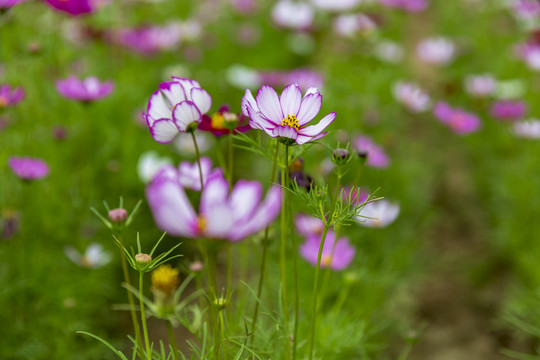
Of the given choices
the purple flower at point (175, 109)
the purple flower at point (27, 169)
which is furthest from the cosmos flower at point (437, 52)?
the purple flower at point (175, 109)

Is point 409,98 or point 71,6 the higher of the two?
point 71,6

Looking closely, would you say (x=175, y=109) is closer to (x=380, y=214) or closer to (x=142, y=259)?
(x=142, y=259)

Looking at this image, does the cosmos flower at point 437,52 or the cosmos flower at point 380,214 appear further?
the cosmos flower at point 437,52

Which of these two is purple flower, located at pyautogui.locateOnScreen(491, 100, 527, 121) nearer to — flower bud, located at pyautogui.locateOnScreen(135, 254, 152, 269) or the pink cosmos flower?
the pink cosmos flower

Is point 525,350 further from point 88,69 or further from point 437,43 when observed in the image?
point 88,69

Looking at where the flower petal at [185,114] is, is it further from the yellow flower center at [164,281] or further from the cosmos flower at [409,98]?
the cosmos flower at [409,98]

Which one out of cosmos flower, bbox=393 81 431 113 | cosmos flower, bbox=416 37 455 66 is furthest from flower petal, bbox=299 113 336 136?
cosmos flower, bbox=416 37 455 66

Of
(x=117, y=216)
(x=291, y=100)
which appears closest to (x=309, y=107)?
(x=291, y=100)
